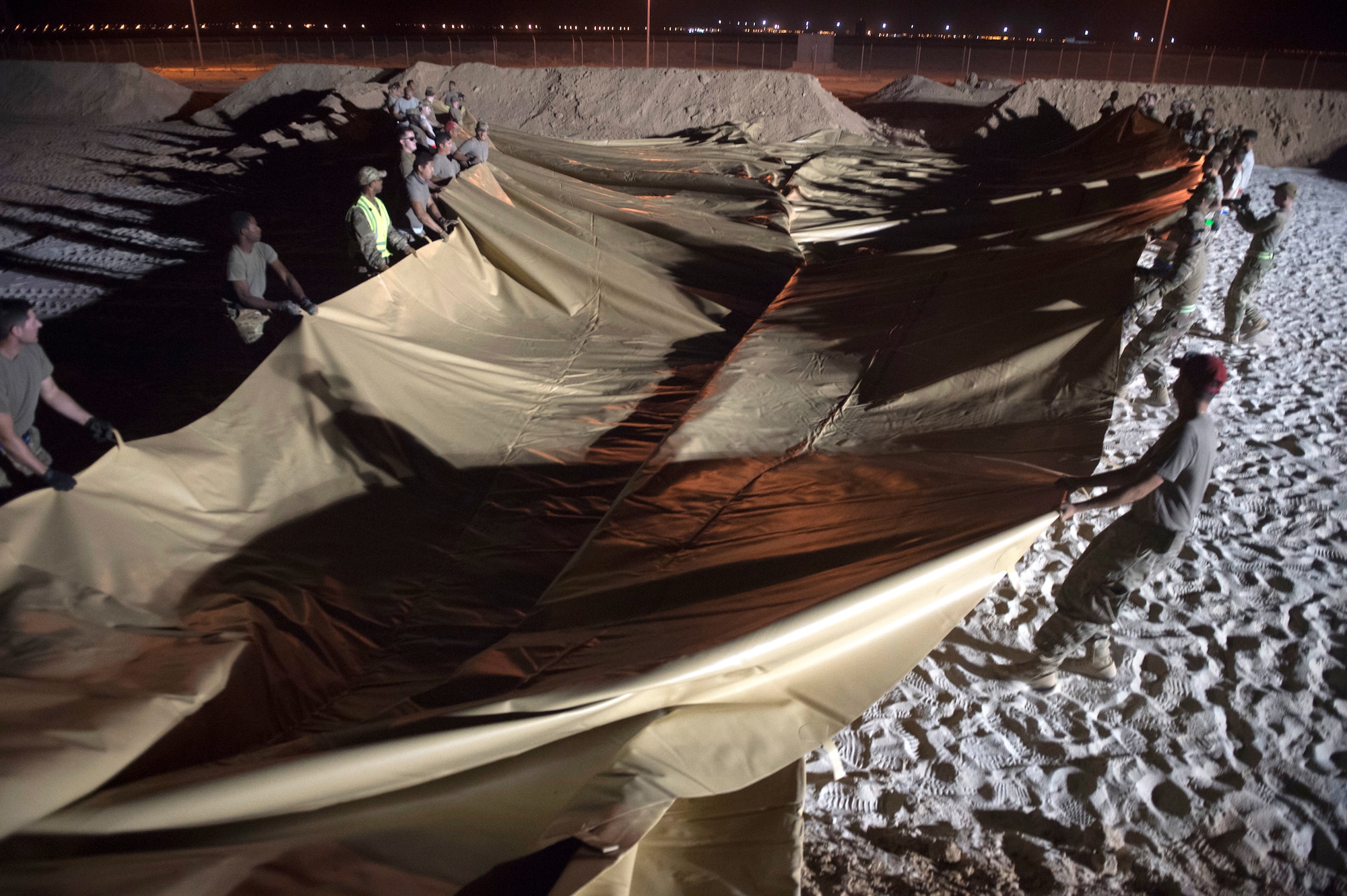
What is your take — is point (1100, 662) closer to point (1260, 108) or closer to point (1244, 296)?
point (1244, 296)

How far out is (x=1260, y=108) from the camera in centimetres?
1669

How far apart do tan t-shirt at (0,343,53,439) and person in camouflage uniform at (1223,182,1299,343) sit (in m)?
8.17

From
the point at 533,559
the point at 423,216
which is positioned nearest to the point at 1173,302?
the point at 533,559

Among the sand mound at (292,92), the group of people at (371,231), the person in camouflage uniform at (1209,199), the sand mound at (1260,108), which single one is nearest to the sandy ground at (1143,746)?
the person in camouflage uniform at (1209,199)

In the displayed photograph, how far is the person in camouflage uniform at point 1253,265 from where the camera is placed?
20.8ft

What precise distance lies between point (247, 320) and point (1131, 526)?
502 cm

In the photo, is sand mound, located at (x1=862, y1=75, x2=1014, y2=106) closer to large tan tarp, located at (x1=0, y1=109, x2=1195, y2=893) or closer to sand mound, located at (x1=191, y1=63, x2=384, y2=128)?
sand mound, located at (x1=191, y1=63, x2=384, y2=128)

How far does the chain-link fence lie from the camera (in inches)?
871

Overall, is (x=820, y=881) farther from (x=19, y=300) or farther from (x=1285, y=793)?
(x=19, y=300)

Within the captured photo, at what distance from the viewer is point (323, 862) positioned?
1.62 metres

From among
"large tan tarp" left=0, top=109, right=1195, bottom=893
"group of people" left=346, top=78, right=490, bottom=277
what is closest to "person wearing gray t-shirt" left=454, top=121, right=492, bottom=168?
"group of people" left=346, top=78, right=490, bottom=277

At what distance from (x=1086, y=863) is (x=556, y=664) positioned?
183 cm

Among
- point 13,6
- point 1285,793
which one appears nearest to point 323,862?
point 1285,793

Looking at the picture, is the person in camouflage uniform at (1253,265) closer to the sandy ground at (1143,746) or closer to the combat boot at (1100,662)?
the sandy ground at (1143,746)
